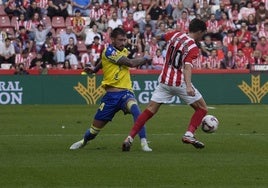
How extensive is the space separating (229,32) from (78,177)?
2411 cm

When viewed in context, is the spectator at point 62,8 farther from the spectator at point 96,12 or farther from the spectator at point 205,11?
the spectator at point 205,11

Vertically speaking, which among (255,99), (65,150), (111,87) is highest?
(111,87)

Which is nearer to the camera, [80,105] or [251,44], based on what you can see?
[80,105]

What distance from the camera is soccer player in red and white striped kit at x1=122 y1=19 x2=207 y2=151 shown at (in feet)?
46.8

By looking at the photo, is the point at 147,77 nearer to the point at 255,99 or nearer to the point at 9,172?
the point at 255,99

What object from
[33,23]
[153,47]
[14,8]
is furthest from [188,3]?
[14,8]

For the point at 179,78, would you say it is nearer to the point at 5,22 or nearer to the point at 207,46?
the point at 207,46

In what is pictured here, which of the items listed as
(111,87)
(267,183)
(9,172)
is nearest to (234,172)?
(267,183)

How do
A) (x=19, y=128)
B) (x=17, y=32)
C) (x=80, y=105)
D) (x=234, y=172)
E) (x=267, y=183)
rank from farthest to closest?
(x=17, y=32) → (x=80, y=105) → (x=19, y=128) → (x=234, y=172) → (x=267, y=183)

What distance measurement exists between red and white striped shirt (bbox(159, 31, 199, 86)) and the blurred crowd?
1608cm

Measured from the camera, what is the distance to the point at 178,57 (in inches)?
565

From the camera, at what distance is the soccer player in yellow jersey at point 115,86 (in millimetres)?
14680

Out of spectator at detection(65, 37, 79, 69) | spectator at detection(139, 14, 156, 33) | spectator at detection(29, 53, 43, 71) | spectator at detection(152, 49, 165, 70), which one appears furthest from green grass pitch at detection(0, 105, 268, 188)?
spectator at detection(139, 14, 156, 33)

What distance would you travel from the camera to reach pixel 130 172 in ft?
38.1
